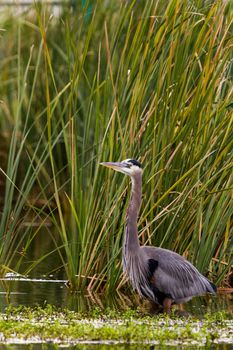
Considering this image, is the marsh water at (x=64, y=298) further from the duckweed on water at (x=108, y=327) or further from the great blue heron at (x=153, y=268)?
the duckweed on water at (x=108, y=327)

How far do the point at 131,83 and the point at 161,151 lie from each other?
2.08ft

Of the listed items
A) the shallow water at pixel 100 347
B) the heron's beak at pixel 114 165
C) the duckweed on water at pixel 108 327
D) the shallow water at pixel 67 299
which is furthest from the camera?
the shallow water at pixel 67 299

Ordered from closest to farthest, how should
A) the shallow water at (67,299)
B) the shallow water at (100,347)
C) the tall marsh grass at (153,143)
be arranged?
the shallow water at (100,347) → the shallow water at (67,299) → the tall marsh grass at (153,143)

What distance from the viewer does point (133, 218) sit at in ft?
30.8

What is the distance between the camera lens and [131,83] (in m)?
9.66

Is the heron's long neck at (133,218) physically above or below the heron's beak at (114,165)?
below

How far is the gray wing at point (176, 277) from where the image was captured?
9.39 meters

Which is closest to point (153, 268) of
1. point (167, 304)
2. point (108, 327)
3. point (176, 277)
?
→ point (176, 277)

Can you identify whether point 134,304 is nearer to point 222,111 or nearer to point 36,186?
point 222,111

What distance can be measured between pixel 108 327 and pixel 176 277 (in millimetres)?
1897

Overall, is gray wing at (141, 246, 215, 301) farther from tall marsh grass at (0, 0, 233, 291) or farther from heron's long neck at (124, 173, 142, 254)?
tall marsh grass at (0, 0, 233, 291)

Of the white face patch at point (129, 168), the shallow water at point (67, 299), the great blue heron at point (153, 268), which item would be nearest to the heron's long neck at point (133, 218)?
the great blue heron at point (153, 268)

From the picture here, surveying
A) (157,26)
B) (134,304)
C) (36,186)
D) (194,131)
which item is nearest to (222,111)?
(194,131)

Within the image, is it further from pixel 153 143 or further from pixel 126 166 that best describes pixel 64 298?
pixel 153 143
